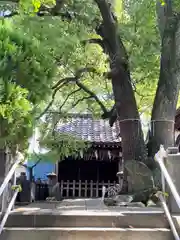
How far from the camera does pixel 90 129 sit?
662 inches

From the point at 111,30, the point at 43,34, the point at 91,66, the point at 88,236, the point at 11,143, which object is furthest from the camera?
the point at 91,66

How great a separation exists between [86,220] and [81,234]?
32 centimetres

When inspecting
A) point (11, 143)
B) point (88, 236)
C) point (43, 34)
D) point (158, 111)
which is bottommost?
point (88, 236)

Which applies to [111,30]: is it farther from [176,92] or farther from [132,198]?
[132,198]

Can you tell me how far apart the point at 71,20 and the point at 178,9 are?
266cm

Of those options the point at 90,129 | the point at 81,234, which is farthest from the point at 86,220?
the point at 90,129

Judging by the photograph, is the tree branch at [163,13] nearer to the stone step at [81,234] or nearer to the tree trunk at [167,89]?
the tree trunk at [167,89]

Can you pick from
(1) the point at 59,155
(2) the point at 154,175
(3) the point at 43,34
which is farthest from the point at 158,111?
(1) the point at 59,155

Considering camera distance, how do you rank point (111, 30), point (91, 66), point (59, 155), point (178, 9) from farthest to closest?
point (59, 155) < point (91, 66) < point (111, 30) < point (178, 9)

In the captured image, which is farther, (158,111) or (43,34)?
(158,111)

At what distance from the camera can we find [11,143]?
5.30m

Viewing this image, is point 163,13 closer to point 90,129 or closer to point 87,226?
point 87,226

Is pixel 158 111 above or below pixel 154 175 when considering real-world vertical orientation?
above

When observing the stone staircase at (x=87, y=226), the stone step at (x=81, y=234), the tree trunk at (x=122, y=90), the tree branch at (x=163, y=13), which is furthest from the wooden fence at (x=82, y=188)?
the stone step at (x=81, y=234)
